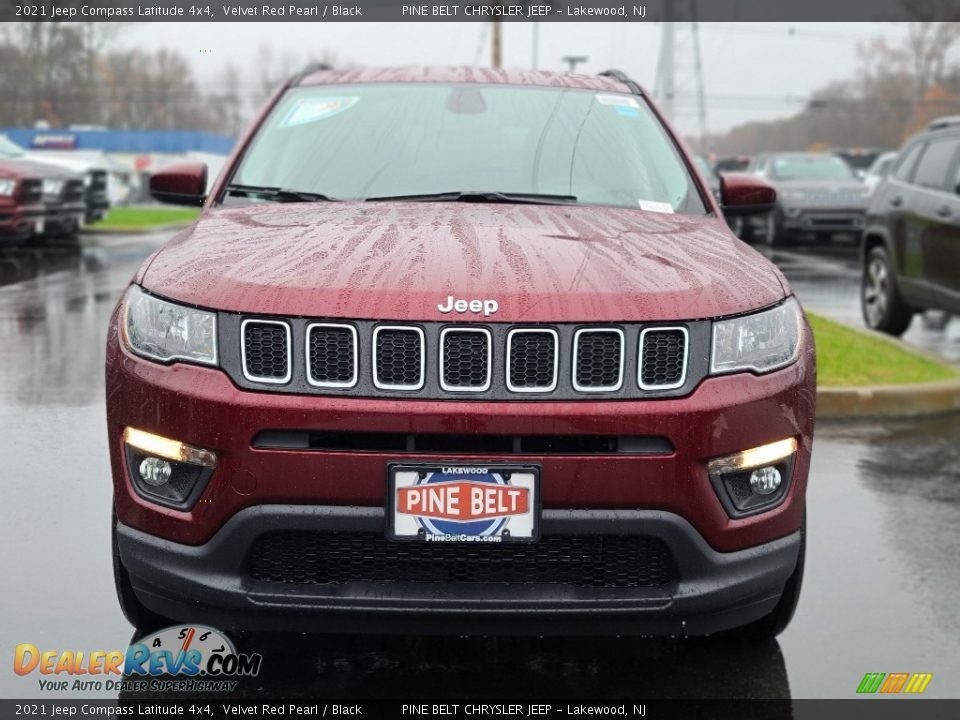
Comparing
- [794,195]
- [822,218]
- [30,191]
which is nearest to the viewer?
[30,191]

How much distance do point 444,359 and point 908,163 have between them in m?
8.62

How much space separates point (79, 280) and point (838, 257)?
12.5 meters

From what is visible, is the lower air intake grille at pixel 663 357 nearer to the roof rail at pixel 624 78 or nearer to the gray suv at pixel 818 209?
the roof rail at pixel 624 78

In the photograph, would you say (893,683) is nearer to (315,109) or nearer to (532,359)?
(532,359)

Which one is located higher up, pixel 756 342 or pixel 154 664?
pixel 756 342

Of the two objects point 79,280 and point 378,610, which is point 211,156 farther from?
point 378,610

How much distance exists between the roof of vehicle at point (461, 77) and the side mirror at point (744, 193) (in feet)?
1.90

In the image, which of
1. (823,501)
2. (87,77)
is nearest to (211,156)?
(87,77)

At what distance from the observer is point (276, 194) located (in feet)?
15.1

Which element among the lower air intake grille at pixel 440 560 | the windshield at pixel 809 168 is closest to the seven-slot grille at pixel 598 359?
the lower air intake grille at pixel 440 560

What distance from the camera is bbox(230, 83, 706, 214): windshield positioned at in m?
4.64

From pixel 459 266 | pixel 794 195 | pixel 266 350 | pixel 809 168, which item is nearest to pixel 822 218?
pixel 794 195

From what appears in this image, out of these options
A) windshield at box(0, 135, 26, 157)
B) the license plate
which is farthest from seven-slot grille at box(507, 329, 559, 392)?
windshield at box(0, 135, 26, 157)

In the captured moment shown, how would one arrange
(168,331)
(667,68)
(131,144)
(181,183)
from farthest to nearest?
(131,144) < (667,68) < (181,183) < (168,331)
